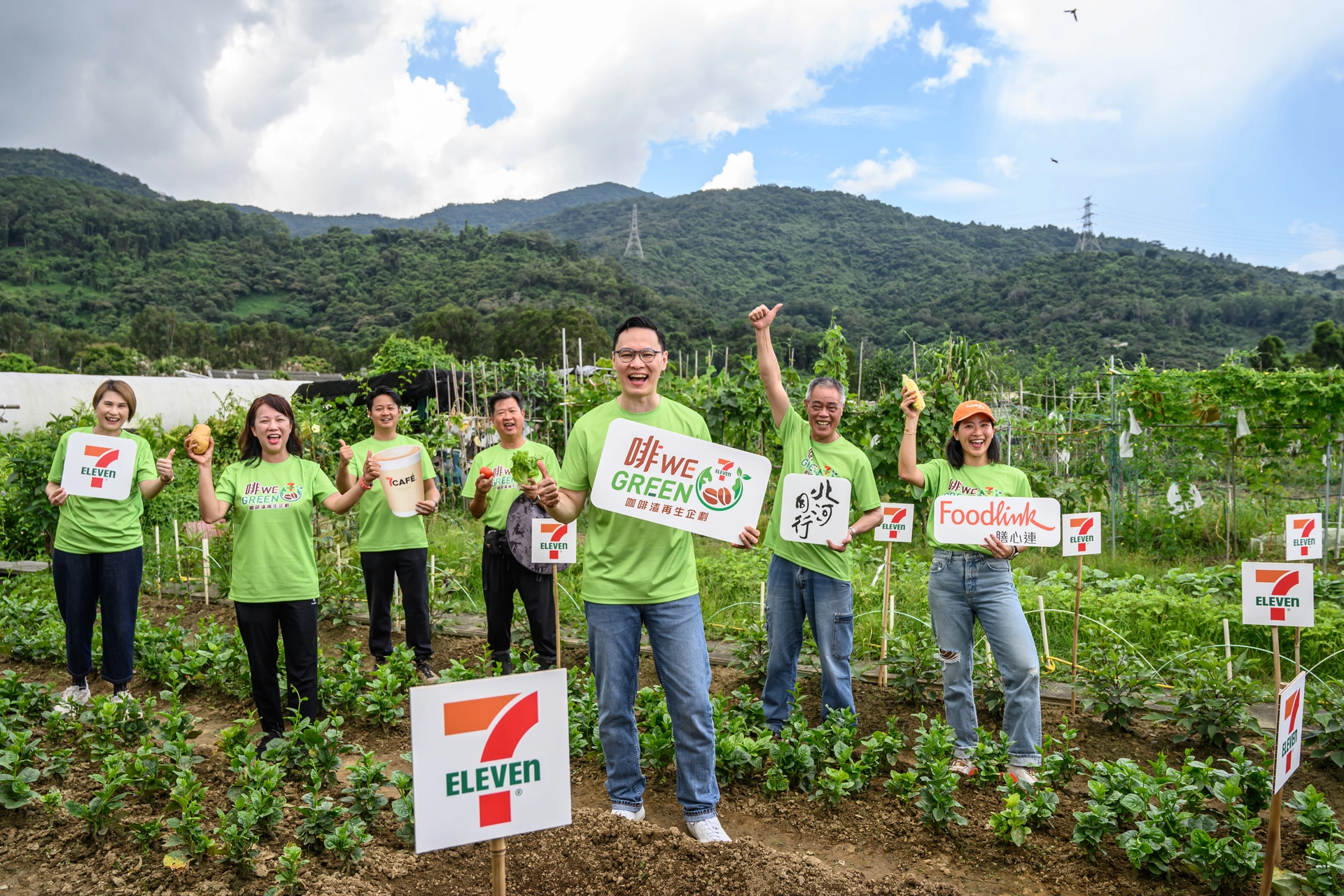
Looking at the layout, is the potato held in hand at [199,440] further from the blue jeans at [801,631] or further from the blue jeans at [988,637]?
the blue jeans at [988,637]

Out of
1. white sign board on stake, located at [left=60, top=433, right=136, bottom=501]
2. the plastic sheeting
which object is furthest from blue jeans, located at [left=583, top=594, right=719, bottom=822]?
the plastic sheeting

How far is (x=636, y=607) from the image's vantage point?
2.92m

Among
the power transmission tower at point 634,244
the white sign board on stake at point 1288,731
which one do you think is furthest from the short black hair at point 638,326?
the power transmission tower at point 634,244

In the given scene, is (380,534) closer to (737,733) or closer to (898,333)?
(737,733)

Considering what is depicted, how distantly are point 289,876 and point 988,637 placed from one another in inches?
113

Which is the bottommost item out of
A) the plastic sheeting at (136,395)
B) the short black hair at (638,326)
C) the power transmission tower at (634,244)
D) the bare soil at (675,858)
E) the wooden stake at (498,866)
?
the bare soil at (675,858)

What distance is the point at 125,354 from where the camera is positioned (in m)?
41.9

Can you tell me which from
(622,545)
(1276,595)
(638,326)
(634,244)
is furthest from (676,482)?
(634,244)

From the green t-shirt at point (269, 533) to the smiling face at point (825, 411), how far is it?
247 centimetres

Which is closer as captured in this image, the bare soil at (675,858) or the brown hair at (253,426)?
the bare soil at (675,858)

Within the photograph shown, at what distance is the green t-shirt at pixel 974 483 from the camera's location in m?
3.59

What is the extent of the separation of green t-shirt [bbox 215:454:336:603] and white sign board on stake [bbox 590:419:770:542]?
1786mm

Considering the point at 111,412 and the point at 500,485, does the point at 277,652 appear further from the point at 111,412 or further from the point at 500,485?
the point at 111,412

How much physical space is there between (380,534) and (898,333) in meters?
38.5
